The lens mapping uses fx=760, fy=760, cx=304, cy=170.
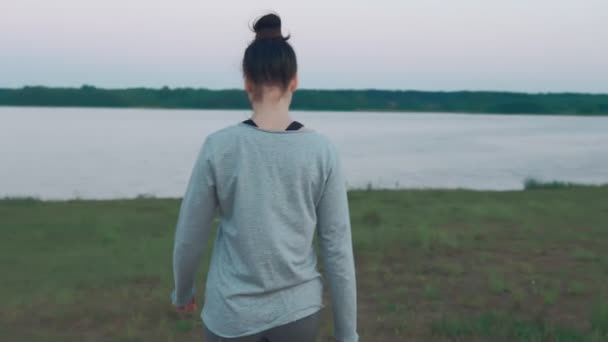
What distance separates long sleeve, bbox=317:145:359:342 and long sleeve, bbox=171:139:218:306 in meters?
0.32

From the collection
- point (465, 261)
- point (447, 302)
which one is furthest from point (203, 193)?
point (465, 261)

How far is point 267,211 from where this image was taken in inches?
82.2

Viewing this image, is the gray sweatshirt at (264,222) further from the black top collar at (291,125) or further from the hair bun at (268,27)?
the hair bun at (268,27)

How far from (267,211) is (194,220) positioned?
0.23 metres

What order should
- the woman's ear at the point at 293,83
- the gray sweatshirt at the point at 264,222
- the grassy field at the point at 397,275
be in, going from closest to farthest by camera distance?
the gray sweatshirt at the point at 264,222 → the woman's ear at the point at 293,83 → the grassy field at the point at 397,275

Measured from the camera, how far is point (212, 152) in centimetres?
207

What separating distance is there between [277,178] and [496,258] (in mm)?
7337

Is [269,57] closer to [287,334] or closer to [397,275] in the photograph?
[287,334]

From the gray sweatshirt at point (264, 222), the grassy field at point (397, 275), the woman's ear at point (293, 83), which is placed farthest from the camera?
the grassy field at point (397, 275)

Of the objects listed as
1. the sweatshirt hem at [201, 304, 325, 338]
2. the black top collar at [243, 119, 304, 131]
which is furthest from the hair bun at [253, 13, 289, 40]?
the sweatshirt hem at [201, 304, 325, 338]

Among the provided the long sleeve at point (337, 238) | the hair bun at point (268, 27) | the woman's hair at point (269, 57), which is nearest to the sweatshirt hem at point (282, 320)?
the long sleeve at point (337, 238)

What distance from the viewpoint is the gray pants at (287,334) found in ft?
7.02

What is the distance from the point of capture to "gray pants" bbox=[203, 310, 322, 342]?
7.02 feet

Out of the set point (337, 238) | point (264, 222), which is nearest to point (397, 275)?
point (337, 238)
